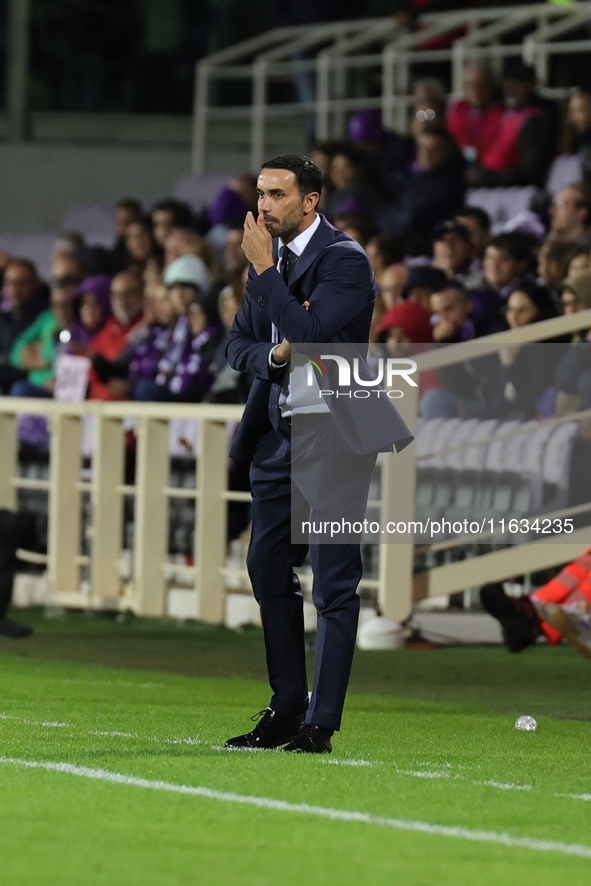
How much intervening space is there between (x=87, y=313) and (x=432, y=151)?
3.08 m

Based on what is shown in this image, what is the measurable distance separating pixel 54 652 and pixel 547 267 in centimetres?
384

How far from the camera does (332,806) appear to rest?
15.6 feet

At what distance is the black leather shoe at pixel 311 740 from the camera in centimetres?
575

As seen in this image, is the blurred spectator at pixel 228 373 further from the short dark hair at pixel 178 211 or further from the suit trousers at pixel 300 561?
the suit trousers at pixel 300 561

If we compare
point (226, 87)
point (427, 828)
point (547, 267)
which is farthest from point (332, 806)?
point (226, 87)

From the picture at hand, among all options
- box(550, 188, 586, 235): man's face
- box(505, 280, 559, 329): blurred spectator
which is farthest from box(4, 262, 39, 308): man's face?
box(505, 280, 559, 329): blurred spectator

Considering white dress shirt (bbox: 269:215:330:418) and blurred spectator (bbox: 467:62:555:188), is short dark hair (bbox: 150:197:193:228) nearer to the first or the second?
blurred spectator (bbox: 467:62:555:188)

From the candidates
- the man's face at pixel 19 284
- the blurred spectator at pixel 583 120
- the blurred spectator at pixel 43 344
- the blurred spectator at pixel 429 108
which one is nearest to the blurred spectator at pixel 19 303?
the man's face at pixel 19 284

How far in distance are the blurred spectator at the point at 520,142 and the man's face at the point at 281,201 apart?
8.26m

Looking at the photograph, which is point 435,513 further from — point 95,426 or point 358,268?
point 358,268

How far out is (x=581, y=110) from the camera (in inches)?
519

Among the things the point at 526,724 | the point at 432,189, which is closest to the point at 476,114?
the point at 432,189

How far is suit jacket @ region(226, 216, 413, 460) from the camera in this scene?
5.65 metres

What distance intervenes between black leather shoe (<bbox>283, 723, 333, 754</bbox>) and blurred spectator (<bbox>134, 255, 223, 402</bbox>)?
6.76 m
